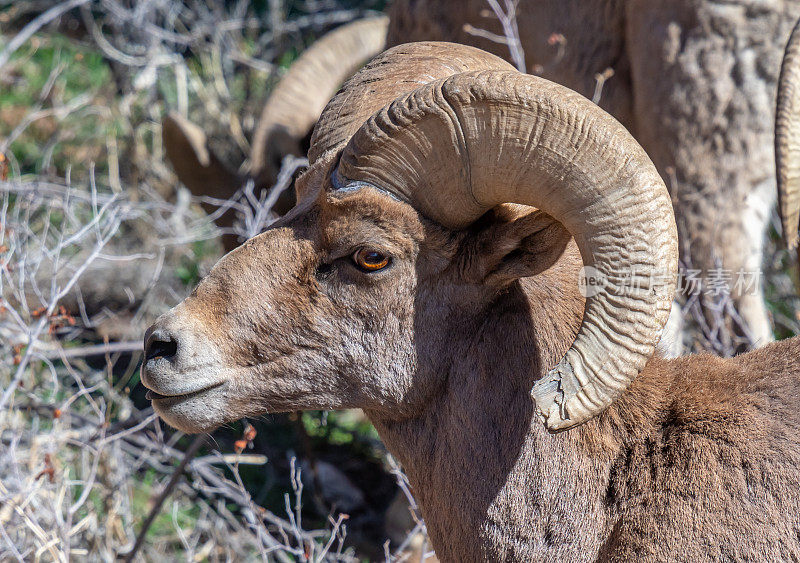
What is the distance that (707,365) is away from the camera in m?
3.04

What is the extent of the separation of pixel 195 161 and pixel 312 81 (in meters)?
1.07

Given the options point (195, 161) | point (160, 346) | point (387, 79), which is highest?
point (387, 79)

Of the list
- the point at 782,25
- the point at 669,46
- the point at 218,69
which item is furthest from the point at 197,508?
the point at 218,69

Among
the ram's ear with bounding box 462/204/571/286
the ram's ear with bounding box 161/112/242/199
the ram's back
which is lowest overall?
the ram's ear with bounding box 161/112/242/199

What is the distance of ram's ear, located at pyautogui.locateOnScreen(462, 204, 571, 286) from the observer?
2.82 m

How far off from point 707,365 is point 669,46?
2598mm

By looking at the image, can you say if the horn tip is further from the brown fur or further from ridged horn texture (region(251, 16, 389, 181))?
ridged horn texture (region(251, 16, 389, 181))

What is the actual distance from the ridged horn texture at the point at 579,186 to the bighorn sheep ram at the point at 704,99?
8.42 ft

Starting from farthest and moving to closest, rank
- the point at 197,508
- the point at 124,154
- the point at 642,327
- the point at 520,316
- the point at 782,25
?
the point at 124,154 < the point at 197,508 < the point at 782,25 < the point at 520,316 < the point at 642,327

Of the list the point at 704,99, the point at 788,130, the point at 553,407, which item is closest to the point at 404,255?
the point at 553,407

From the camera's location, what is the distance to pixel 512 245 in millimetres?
2852

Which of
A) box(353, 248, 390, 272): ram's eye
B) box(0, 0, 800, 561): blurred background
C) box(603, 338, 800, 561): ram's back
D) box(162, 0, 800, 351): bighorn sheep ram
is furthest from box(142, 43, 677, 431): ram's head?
box(162, 0, 800, 351): bighorn sheep ram

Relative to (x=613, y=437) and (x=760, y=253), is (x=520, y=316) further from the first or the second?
(x=760, y=253)

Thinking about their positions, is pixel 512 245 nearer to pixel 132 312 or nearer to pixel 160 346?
pixel 160 346
